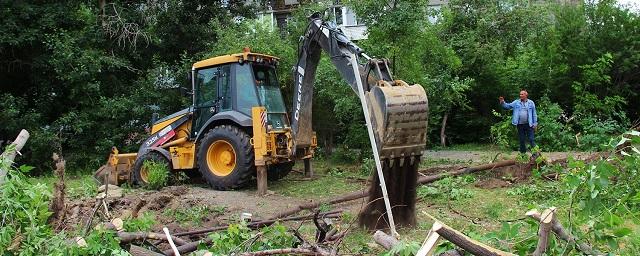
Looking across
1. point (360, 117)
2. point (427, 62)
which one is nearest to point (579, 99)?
point (427, 62)

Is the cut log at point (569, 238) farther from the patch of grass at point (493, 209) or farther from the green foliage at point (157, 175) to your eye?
the green foliage at point (157, 175)

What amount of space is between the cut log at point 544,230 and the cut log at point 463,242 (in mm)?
206

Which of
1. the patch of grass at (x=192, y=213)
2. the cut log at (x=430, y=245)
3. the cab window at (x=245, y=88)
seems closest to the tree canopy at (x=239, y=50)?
the cab window at (x=245, y=88)

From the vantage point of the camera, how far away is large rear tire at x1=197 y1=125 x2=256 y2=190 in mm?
8914

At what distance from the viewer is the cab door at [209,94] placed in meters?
9.52

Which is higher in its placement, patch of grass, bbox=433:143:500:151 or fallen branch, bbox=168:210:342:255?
fallen branch, bbox=168:210:342:255

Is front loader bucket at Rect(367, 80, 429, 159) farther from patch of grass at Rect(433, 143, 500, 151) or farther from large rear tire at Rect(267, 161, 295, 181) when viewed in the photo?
patch of grass at Rect(433, 143, 500, 151)

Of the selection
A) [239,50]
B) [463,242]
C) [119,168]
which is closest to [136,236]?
[463,242]

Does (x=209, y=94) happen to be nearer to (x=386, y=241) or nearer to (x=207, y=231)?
(x=207, y=231)

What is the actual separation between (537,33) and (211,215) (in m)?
13.6

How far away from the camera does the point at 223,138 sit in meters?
9.14

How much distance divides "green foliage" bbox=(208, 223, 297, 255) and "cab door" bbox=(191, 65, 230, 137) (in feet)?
17.1

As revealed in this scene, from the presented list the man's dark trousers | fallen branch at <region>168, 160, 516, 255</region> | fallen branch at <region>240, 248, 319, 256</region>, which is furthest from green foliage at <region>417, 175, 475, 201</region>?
fallen branch at <region>240, 248, 319, 256</region>

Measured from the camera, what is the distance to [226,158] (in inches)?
370
